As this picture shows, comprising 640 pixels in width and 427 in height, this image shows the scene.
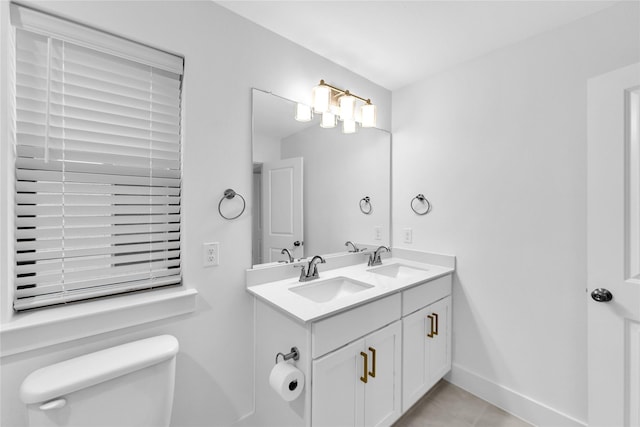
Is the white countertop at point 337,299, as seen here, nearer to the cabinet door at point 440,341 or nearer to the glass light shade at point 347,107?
the cabinet door at point 440,341

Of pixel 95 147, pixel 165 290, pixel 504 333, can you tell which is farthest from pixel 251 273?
pixel 504 333

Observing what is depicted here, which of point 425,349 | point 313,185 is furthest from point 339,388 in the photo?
point 313,185

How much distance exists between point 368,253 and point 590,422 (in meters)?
1.44

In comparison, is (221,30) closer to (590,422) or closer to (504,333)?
(504,333)

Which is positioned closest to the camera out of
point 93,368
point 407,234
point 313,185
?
point 93,368

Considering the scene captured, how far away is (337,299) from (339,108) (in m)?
1.28

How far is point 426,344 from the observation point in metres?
1.79

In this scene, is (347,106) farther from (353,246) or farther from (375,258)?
(375,258)

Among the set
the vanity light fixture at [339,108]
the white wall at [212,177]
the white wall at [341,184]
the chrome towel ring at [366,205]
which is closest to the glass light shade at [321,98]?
the vanity light fixture at [339,108]

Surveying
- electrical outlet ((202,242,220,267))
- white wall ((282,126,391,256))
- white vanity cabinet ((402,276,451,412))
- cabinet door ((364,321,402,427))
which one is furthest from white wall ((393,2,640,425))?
electrical outlet ((202,242,220,267))

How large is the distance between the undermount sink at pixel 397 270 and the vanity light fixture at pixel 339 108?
1023 mm

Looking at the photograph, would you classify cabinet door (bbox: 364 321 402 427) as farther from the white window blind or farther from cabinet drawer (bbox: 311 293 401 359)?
the white window blind

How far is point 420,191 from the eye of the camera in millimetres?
2217

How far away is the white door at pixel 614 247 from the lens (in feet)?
4.10
